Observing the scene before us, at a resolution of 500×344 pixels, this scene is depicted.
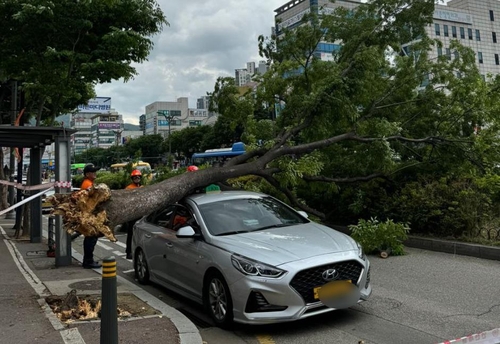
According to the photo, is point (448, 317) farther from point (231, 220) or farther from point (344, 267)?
point (231, 220)

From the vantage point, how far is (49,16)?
391 inches

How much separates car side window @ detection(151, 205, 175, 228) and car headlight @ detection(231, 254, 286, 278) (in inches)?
89.8

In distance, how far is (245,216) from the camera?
6262 millimetres

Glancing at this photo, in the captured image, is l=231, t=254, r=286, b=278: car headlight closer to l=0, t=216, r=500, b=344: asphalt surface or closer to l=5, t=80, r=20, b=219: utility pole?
l=0, t=216, r=500, b=344: asphalt surface

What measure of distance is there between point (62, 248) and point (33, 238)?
4.28 meters

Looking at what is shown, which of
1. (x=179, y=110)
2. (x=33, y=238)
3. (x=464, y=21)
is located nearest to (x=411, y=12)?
(x=33, y=238)

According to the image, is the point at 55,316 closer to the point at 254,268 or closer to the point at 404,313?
the point at 254,268

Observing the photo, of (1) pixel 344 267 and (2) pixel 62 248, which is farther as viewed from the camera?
(2) pixel 62 248

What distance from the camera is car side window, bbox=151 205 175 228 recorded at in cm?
701

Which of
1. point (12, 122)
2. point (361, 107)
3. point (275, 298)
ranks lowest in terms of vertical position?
point (275, 298)

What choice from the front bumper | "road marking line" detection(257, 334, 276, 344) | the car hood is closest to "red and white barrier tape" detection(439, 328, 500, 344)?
the front bumper

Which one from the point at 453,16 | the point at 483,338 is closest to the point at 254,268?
the point at 483,338

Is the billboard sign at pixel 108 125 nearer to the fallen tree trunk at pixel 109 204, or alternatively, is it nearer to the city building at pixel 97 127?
the city building at pixel 97 127

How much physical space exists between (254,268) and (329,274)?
800 millimetres
